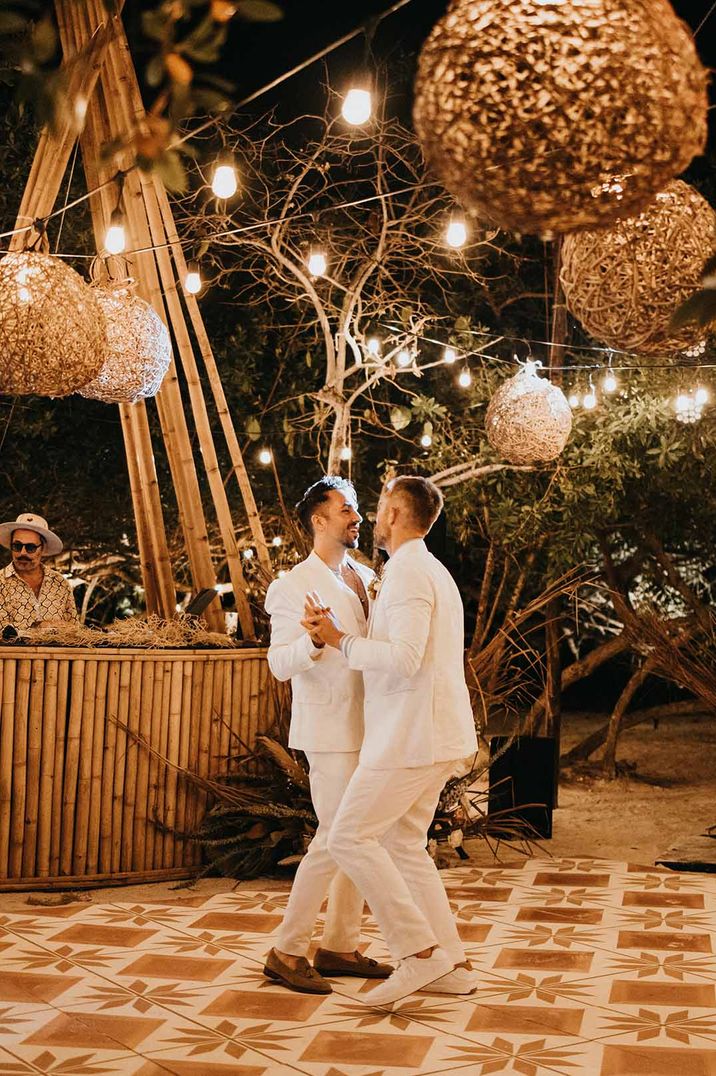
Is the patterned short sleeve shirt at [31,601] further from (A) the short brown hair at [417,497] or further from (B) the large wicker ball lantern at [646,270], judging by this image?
(B) the large wicker ball lantern at [646,270]

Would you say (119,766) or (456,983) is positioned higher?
(119,766)

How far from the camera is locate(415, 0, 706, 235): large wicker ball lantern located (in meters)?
2.07

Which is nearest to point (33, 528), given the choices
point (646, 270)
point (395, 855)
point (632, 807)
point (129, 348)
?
point (129, 348)

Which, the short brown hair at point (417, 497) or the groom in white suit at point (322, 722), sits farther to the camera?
the short brown hair at point (417, 497)

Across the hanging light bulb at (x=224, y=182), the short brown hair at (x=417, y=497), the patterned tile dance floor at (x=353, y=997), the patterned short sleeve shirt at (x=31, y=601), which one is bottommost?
the patterned tile dance floor at (x=353, y=997)

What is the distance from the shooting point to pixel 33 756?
5.47 metres

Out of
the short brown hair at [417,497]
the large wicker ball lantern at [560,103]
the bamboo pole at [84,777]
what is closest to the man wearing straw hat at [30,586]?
the bamboo pole at [84,777]

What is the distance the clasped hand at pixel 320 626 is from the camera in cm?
380

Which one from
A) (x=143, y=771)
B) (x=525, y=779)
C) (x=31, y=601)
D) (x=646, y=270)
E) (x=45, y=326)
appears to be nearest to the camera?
(x=646, y=270)

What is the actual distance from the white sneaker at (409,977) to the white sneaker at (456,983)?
5.9 inches

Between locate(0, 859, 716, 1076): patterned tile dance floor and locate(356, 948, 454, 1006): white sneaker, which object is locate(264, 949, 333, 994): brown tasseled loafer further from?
locate(356, 948, 454, 1006): white sneaker

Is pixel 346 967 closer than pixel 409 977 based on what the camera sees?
No

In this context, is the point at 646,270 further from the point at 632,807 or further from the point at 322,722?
the point at 632,807

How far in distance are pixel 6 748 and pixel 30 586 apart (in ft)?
3.58
